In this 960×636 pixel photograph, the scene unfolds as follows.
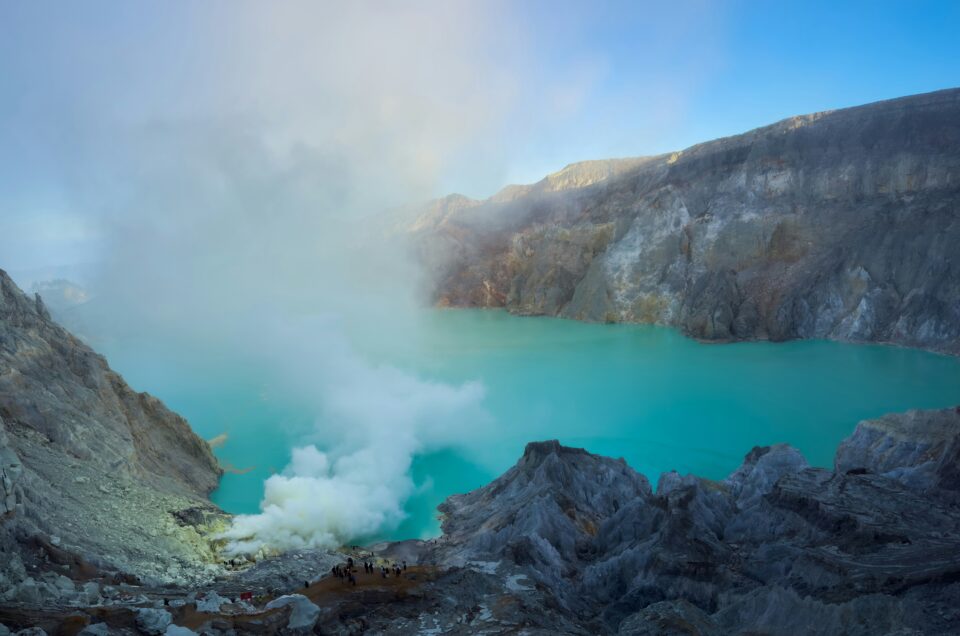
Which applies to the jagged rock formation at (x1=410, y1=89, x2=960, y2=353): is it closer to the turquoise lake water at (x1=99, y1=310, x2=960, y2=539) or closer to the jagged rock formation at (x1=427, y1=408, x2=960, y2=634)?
the turquoise lake water at (x1=99, y1=310, x2=960, y2=539)

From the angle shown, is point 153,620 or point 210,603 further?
point 210,603

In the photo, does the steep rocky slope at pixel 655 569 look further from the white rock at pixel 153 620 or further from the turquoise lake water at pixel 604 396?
the turquoise lake water at pixel 604 396

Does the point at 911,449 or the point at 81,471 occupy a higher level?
the point at 81,471

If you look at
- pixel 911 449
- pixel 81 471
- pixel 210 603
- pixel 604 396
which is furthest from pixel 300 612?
pixel 604 396

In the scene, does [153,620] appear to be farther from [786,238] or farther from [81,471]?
[786,238]

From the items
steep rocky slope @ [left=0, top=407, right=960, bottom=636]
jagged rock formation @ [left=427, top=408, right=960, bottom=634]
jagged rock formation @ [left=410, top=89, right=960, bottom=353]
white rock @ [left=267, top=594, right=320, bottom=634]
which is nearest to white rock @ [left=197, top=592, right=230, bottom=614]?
steep rocky slope @ [left=0, top=407, right=960, bottom=636]

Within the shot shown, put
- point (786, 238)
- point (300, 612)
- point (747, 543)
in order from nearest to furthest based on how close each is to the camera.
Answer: point (300, 612) → point (747, 543) → point (786, 238)

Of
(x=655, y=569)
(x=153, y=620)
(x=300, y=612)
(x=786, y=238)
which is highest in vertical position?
(x=786, y=238)

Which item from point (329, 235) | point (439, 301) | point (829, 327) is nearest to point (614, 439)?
point (829, 327)
